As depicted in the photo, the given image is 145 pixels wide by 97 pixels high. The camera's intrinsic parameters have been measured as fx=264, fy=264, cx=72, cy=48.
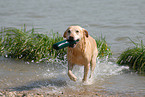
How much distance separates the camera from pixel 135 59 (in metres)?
7.20

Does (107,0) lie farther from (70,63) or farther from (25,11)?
(70,63)

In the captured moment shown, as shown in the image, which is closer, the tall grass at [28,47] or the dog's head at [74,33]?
the dog's head at [74,33]

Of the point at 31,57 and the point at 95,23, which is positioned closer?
the point at 31,57

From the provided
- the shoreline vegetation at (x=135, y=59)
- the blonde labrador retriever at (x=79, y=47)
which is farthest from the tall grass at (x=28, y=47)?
the blonde labrador retriever at (x=79, y=47)

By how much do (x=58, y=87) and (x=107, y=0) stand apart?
19.3 metres

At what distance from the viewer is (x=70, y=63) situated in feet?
18.3

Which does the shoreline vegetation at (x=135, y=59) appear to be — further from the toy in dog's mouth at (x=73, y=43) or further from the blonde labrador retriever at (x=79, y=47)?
the toy in dog's mouth at (x=73, y=43)

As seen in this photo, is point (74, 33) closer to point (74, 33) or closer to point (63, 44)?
point (74, 33)

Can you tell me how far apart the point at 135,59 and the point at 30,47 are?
2984 mm

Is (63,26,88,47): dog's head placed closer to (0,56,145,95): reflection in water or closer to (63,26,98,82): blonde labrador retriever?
(63,26,98,82): blonde labrador retriever

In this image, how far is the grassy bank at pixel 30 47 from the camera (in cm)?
761

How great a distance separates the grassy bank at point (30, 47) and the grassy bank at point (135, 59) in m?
0.70

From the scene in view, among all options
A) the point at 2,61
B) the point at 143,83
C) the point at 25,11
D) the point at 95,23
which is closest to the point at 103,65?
the point at 143,83

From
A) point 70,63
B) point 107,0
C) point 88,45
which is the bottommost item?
point 70,63
